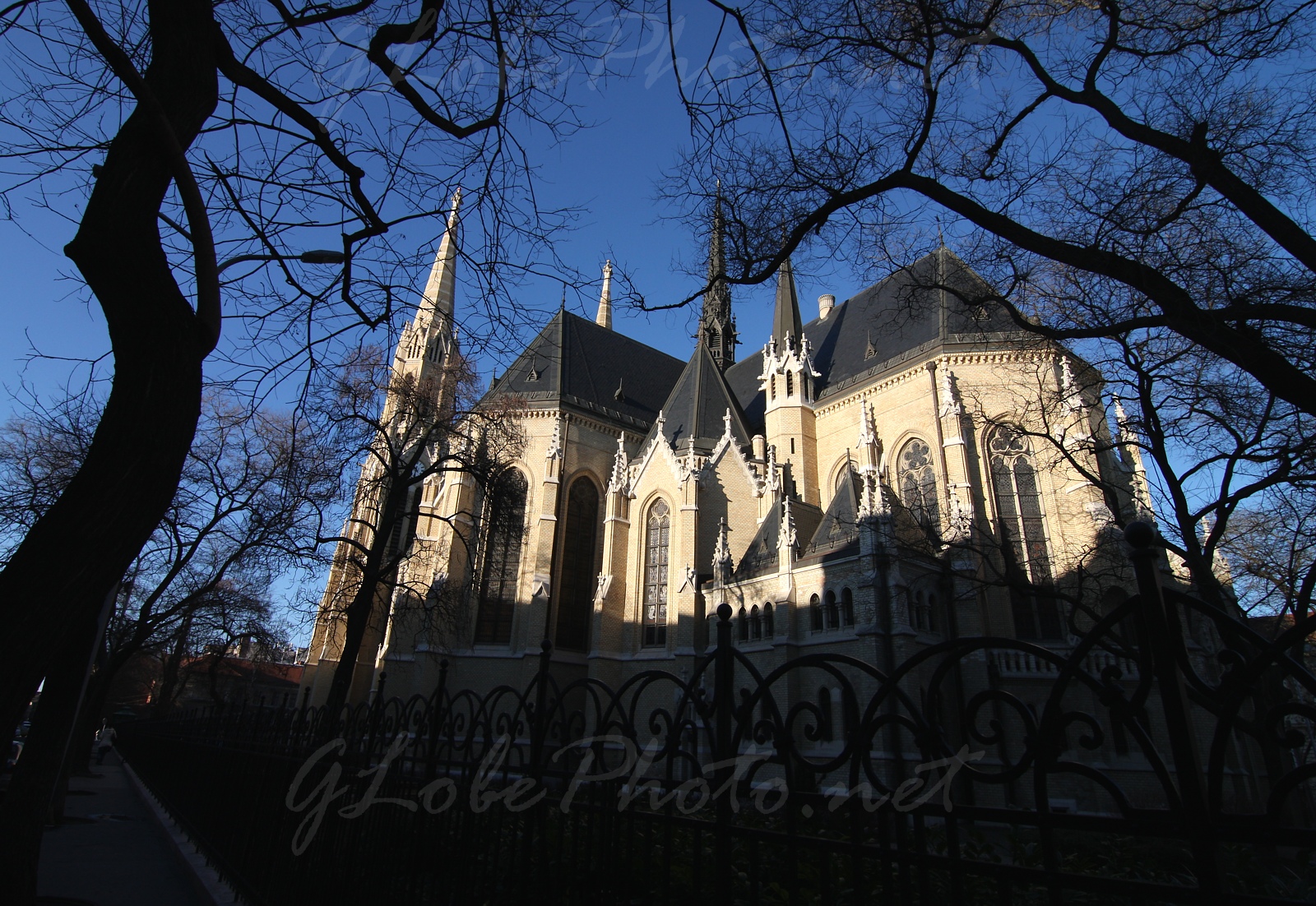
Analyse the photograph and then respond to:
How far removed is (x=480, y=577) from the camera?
2412cm

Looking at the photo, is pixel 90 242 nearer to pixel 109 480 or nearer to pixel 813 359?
pixel 109 480

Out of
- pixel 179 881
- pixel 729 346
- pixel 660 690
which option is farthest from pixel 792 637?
pixel 729 346

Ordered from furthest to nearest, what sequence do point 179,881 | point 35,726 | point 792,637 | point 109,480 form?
1. point 792,637
2. point 179,881
3. point 35,726
4. point 109,480

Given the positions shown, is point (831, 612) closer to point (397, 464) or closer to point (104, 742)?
point (397, 464)

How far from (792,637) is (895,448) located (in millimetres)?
7711

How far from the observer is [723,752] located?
9.04 ft

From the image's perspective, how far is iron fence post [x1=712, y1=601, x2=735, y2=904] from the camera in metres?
2.46

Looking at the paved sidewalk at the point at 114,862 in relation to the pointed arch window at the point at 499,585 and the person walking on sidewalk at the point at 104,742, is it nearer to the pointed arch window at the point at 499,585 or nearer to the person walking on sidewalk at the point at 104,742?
the pointed arch window at the point at 499,585

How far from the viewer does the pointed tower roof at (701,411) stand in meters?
24.6

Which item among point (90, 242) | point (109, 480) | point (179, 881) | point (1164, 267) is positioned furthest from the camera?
point (179, 881)

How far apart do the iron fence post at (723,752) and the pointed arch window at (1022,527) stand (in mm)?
17387

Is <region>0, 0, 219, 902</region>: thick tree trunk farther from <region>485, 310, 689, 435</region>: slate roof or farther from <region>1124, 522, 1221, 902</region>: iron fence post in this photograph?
<region>485, 310, 689, 435</region>: slate roof

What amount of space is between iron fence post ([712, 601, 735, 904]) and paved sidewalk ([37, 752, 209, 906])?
24.9ft

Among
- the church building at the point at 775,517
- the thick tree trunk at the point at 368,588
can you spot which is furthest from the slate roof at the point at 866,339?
the thick tree trunk at the point at 368,588
